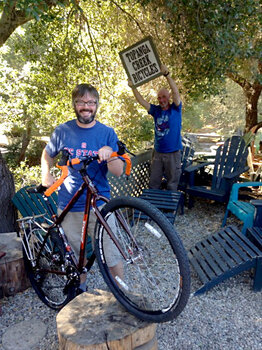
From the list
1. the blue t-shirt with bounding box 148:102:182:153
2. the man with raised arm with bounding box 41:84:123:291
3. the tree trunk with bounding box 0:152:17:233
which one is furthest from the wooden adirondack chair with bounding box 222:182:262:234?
the tree trunk with bounding box 0:152:17:233

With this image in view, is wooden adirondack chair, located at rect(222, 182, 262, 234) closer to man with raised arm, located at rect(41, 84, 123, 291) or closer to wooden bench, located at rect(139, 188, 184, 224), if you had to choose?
wooden bench, located at rect(139, 188, 184, 224)

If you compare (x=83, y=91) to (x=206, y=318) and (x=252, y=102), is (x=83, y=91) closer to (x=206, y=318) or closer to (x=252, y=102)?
(x=206, y=318)

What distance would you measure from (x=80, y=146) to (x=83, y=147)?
0.02m

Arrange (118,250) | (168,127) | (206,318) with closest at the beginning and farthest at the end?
Answer: (118,250) → (206,318) → (168,127)

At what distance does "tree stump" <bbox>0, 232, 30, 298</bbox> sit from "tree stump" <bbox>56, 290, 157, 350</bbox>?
103 cm

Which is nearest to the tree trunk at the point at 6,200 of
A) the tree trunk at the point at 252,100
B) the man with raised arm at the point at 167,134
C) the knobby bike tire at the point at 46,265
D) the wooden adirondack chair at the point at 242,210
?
the knobby bike tire at the point at 46,265

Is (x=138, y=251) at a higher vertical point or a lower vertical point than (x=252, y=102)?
higher

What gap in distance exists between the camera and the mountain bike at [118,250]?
169 cm

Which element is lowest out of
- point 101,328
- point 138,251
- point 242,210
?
point 242,210

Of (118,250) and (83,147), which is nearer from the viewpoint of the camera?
(118,250)

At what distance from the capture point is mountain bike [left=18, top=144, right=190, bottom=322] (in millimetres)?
1690

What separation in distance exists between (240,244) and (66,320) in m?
1.94

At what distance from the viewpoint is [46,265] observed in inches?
108

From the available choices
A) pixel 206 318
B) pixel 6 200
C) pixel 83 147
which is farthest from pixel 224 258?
pixel 6 200
